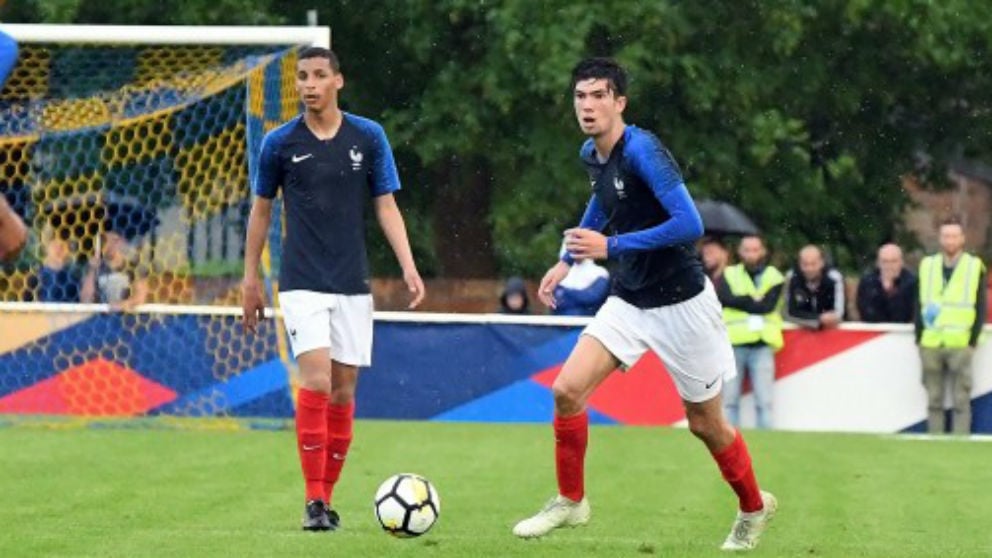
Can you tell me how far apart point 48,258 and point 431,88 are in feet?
29.7

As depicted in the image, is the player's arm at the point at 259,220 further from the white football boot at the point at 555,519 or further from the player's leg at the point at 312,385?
the white football boot at the point at 555,519

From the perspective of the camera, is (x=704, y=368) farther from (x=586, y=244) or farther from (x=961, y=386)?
(x=961, y=386)

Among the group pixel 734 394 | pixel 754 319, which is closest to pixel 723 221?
pixel 754 319

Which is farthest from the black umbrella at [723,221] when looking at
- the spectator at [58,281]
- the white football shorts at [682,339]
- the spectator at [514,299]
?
the white football shorts at [682,339]

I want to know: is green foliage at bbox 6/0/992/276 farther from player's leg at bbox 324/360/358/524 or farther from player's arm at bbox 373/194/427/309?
player's leg at bbox 324/360/358/524

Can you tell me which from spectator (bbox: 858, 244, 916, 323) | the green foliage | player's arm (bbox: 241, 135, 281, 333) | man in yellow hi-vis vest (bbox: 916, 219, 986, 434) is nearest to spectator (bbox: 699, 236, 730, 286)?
spectator (bbox: 858, 244, 916, 323)

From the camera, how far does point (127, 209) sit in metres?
19.3

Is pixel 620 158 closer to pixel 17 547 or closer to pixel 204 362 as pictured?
pixel 17 547

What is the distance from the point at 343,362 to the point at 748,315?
9928 millimetres

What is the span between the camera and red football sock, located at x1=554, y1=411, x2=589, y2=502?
31.6ft

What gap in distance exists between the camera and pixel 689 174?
2761cm

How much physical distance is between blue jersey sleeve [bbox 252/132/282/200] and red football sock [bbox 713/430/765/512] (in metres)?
2.40

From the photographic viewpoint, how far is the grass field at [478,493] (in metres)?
9.75

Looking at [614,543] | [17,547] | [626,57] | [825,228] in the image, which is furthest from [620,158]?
[825,228]
